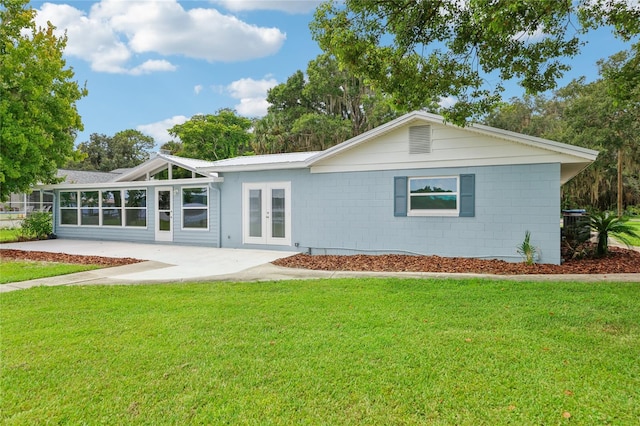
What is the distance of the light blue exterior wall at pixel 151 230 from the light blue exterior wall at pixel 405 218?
46 cm

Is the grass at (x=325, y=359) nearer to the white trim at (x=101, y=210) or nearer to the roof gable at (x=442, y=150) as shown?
the roof gable at (x=442, y=150)

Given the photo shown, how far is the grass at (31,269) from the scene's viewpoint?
7.19m

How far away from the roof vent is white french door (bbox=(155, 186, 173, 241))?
8.44 m

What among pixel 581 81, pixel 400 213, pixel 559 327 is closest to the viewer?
pixel 559 327

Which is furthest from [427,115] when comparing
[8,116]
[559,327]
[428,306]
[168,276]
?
[8,116]

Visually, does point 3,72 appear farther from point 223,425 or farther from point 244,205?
point 223,425

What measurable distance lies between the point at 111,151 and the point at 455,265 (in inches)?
1895

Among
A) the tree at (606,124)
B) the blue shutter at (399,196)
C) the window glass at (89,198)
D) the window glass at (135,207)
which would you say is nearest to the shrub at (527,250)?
the blue shutter at (399,196)

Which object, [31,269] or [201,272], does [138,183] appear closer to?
[31,269]

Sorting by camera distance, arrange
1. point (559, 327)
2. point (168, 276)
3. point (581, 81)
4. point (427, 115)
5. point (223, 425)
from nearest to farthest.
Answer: point (223, 425), point (559, 327), point (168, 276), point (427, 115), point (581, 81)

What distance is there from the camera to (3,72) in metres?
11.4

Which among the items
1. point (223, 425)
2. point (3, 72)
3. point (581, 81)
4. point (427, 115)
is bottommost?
point (223, 425)

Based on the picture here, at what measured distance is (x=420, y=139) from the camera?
9.25 meters

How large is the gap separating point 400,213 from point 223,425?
7684mm
